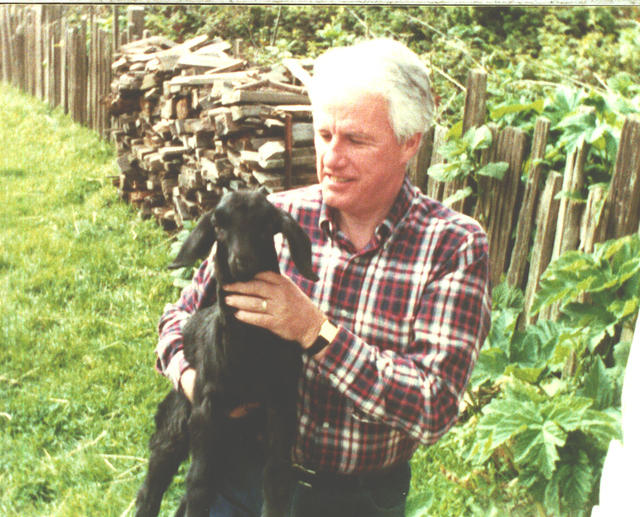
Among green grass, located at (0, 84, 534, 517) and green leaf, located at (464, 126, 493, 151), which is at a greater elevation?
green leaf, located at (464, 126, 493, 151)

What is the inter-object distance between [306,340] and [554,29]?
3.23 ft

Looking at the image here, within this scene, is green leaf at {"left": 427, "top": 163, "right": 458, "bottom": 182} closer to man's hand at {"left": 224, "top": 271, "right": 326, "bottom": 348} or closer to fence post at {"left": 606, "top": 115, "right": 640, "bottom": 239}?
fence post at {"left": 606, "top": 115, "right": 640, "bottom": 239}

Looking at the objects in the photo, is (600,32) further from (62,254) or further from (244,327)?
(62,254)

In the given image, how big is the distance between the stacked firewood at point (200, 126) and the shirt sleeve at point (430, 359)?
0.49m

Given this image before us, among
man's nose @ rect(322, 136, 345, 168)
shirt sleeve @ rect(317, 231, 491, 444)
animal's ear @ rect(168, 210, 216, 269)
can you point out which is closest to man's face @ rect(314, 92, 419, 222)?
man's nose @ rect(322, 136, 345, 168)

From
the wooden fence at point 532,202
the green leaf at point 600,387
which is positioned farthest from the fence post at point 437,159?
the green leaf at point 600,387

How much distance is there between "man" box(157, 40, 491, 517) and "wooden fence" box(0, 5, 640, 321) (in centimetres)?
34

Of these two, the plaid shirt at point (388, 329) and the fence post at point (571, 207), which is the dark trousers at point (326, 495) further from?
the fence post at point (571, 207)

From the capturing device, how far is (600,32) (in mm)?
1667

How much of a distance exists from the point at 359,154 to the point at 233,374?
470mm

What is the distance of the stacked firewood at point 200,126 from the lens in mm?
A: 1632

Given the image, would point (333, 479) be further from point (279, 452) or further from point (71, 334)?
point (71, 334)

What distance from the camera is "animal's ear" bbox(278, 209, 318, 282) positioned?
1.15 meters

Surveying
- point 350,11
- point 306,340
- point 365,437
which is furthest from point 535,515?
point 350,11
